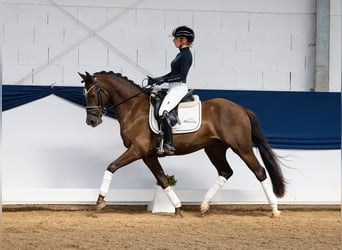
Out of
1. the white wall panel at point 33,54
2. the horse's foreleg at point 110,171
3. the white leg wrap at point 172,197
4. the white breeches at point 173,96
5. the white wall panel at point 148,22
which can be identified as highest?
the white wall panel at point 148,22

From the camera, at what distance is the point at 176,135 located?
5867 millimetres

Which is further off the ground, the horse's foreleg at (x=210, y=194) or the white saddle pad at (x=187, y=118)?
the white saddle pad at (x=187, y=118)

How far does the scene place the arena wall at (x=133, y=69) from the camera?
657cm

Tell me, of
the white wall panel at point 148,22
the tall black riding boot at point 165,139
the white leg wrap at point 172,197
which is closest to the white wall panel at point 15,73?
the white wall panel at point 148,22

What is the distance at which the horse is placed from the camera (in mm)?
5820

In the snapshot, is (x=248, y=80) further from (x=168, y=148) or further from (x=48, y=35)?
(x=48, y=35)

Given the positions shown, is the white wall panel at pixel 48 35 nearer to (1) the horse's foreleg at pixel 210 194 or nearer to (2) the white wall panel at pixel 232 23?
(2) the white wall panel at pixel 232 23

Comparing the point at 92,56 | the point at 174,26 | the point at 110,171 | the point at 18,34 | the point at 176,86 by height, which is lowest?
the point at 110,171

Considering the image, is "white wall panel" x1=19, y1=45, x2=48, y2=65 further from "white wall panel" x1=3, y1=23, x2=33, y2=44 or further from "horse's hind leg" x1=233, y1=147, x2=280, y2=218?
"horse's hind leg" x1=233, y1=147, x2=280, y2=218

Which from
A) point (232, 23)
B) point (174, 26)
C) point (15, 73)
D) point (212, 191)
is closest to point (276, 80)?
point (232, 23)

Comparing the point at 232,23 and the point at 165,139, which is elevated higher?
the point at 232,23

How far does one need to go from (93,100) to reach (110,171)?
703mm

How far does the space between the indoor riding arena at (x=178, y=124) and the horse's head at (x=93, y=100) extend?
0.01 metres

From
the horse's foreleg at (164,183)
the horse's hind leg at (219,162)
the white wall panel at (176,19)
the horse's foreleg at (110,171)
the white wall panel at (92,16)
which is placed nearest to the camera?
the horse's foreleg at (110,171)
